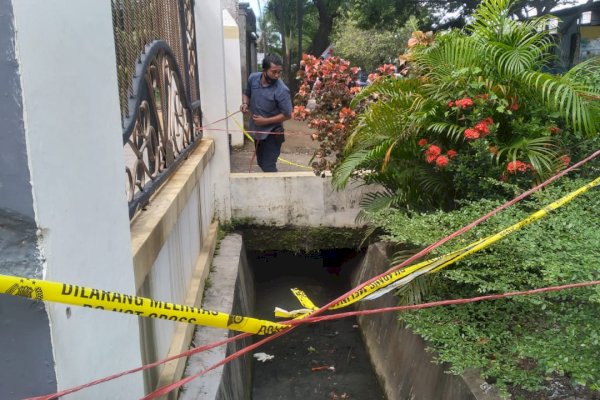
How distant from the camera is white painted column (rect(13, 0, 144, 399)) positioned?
1312 mm

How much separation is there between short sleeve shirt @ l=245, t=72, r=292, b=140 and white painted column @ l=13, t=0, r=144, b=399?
4.66 meters

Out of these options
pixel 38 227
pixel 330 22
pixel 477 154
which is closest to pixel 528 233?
pixel 477 154

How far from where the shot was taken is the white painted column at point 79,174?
4.31ft

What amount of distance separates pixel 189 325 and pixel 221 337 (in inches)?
11.2

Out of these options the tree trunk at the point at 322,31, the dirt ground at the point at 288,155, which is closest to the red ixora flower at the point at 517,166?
the dirt ground at the point at 288,155

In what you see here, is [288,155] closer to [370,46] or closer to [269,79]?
[269,79]

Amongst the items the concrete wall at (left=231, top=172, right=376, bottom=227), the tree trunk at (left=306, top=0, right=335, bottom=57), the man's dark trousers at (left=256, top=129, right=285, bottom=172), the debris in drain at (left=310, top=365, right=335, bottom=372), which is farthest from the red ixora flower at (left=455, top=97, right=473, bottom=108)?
the tree trunk at (left=306, top=0, right=335, bottom=57)

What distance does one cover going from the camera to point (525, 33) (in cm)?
439

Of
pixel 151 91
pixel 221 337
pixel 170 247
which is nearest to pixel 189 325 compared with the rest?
pixel 221 337

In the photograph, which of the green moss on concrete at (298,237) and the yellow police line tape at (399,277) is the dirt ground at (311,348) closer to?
the green moss on concrete at (298,237)

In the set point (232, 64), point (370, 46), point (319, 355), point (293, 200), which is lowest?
point (319, 355)

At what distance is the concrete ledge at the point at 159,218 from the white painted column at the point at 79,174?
0.55 metres

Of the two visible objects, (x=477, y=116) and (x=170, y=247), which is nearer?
(x=170, y=247)

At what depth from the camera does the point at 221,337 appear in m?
3.81
